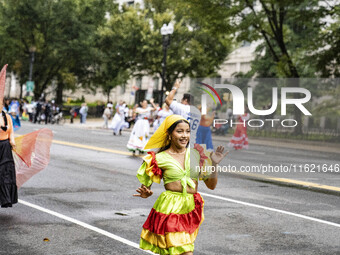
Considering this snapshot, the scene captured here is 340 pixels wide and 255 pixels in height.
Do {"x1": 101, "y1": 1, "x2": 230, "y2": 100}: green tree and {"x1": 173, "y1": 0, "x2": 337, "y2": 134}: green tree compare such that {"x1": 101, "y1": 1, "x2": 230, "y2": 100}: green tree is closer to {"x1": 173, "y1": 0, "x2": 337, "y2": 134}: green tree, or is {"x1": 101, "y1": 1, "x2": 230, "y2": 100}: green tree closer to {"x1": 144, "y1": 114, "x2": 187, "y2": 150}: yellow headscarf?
{"x1": 173, "y1": 0, "x2": 337, "y2": 134}: green tree

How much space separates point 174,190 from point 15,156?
4.97m

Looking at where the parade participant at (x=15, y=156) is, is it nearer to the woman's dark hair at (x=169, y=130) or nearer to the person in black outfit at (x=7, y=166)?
the person in black outfit at (x=7, y=166)

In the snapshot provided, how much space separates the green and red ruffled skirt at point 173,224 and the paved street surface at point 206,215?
134 cm

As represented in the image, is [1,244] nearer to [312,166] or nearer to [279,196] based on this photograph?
[312,166]

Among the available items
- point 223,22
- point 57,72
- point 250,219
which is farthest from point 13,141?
point 57,72

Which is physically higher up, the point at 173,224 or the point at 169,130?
the point at 169,130

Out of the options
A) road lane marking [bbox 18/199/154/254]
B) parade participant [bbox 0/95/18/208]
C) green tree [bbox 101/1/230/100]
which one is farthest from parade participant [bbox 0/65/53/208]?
green tree [bbox 101/1/230/100]

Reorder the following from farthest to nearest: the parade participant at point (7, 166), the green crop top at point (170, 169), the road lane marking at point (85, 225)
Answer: the parade participant at point (7, 166)
the road lane marking at point (85, 225)
the green crop top at point (170, 169)

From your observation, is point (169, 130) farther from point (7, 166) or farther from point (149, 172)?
point (7, 166)

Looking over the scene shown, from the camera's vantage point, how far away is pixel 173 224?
4.69 m

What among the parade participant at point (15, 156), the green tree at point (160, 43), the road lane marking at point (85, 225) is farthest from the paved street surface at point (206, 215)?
the green tree at point (160, 43)

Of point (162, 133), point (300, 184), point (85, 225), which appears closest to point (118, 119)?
point (300, 184)

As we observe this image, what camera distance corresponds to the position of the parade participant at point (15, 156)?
834cm

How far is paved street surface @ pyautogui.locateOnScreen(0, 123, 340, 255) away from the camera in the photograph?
6781mm
